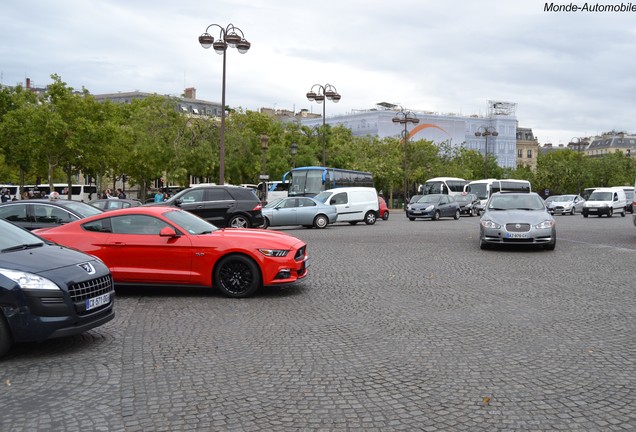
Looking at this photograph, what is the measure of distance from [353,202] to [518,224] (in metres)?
16.1

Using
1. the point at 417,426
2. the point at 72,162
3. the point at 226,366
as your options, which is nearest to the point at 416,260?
the point at 226,366

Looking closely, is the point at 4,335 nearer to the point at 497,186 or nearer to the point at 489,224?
the point at 489,224

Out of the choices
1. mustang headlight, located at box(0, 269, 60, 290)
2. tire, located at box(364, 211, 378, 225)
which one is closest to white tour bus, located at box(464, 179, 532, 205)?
tire, located at box(364, 211, 378, 225)

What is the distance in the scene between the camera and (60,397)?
5305 mm

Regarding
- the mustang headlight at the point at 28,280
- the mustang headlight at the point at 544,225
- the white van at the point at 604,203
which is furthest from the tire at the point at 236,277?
the white van at the point at 604,203

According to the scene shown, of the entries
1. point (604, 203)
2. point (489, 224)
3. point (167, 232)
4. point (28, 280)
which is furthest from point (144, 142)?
point (28, 280)

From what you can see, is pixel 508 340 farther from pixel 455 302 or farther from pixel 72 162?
pixel 72 162

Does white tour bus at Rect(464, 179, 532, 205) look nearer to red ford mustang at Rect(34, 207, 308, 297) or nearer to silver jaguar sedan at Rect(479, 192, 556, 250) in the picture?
silver jaguar sedan at Rect(479, 192, 556, 250)

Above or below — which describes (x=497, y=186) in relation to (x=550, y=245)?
above

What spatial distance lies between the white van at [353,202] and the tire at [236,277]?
2190 cm

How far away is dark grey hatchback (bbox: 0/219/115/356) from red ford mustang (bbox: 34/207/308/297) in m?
2.88

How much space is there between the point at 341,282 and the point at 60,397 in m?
6.91

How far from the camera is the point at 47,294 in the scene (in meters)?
6.43

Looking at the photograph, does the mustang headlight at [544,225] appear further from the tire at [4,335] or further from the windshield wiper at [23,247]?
the tire at [4,335]
